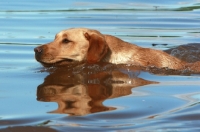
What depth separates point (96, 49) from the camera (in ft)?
31.6

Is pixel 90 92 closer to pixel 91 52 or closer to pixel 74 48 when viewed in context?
pixel 91 52

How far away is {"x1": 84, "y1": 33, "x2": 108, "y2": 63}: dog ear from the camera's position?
9602mm

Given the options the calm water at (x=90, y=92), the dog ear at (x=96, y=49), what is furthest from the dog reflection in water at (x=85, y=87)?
the dog ear at (x=96, y=49)

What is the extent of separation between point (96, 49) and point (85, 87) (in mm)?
1351

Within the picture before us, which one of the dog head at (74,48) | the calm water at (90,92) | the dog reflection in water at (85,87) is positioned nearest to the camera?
the calm water at (90,92)

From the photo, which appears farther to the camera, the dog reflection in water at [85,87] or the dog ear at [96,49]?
the dog ear at [96,49]

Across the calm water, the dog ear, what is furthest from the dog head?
the calm water

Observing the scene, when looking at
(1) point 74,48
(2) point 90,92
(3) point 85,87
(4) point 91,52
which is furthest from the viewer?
(1) point 74,48

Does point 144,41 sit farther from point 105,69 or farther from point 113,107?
point 113,107

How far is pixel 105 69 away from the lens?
31.8 feet

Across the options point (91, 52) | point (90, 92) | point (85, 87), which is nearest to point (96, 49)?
point (91, 52)

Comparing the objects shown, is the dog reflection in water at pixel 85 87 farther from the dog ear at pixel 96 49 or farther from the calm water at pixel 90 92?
the dog ear at pixel 96 49

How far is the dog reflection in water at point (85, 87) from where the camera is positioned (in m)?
7.15

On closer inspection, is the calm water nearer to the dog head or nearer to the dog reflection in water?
the dog reflection in water
